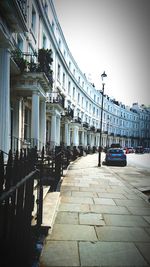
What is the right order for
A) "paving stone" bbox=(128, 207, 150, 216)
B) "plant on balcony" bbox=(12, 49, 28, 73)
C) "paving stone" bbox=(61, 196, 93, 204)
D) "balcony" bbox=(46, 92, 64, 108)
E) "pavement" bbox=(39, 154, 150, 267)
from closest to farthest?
1. "pavement" bbox=(39, 154, 150, 267)
2. "paving stone" bbox=(128, 207, 150, 216)
3. "paving stone" bbox=(61, 196, 93, 204)
4. "plant on balcony" bbox=(12, 49, 28, 73)
5. "balcony" bbox=(46, 92, 64, 108)

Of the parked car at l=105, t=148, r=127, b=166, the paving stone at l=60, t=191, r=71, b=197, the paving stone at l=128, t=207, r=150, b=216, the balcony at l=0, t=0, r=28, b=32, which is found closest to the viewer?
the paving stone at l=128, t=207, r=150, b=216

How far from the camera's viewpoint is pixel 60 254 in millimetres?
2842

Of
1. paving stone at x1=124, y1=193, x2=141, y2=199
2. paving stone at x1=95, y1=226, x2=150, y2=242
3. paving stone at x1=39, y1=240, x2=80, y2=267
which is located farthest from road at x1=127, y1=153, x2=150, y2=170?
paving stone at x1=39, y1=240, x2=80, y2=267

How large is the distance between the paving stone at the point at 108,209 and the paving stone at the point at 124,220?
10.4 inches

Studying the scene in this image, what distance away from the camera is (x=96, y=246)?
311 centimetres

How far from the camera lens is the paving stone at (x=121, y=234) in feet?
11.2

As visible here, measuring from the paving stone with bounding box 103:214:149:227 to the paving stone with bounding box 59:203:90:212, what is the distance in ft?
2.03

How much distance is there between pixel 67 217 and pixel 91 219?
0.55 meters

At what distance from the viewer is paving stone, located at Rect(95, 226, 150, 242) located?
3.40 m

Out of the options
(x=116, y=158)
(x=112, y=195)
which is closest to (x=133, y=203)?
(x=112, y=195)

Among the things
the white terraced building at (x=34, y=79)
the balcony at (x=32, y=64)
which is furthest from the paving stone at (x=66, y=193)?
the balcony at (x=32, y=64)

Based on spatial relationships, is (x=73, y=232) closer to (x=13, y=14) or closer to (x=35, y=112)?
(x=13, y=14)

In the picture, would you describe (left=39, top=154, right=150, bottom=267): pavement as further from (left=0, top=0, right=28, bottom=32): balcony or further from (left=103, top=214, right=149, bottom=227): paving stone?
(left=0, top=0, right=28, bottom=32): balcony

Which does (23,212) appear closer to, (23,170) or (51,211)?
(23,170)
